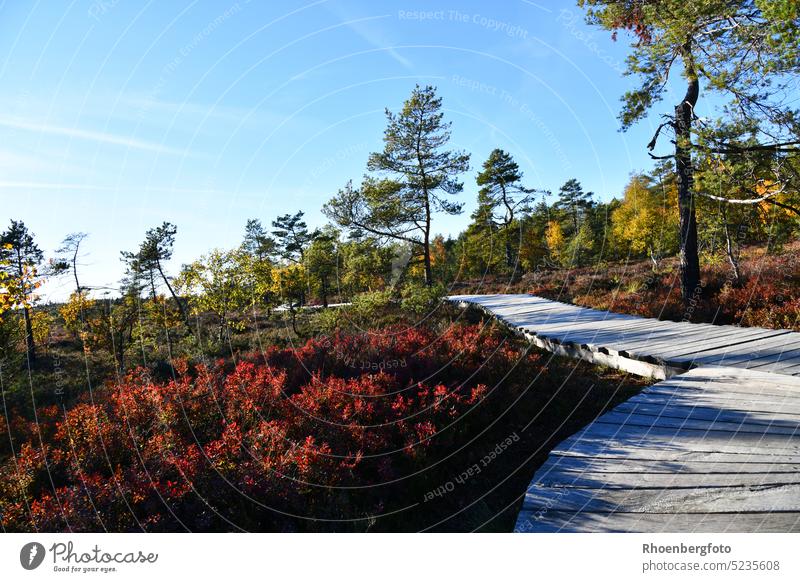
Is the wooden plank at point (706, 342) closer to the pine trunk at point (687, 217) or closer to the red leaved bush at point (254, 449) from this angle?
the red leaved bush at point (254, 449)

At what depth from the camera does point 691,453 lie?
316 centimetres

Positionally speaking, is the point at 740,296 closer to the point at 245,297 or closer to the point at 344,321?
the point at 344,321

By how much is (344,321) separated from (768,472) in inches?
516

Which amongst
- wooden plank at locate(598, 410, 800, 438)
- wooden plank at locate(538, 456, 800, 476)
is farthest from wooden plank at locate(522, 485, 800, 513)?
wooden plank at locate(598, 410, 800, 438)

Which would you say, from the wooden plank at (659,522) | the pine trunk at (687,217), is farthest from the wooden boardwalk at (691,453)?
the pine trunk at (687,217)

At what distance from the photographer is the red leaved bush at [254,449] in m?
3.00

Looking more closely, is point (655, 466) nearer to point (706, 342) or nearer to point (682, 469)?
point (682, 469)

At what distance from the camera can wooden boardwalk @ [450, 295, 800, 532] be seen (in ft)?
7.90

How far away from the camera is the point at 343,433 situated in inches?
167

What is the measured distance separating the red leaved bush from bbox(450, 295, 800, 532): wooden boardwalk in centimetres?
162

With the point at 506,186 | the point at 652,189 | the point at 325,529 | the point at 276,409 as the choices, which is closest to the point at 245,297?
the point at 276,409

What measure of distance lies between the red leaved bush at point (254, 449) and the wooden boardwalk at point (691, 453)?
5.33ft

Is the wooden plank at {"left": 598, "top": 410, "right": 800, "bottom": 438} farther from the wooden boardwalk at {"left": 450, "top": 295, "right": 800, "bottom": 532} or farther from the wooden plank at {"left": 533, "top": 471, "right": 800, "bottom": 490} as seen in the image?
the wooden plank at {"left": 533, "top": 471, "right": 800, "bottom": 490}

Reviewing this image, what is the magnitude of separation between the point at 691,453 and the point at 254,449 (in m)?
4.23
